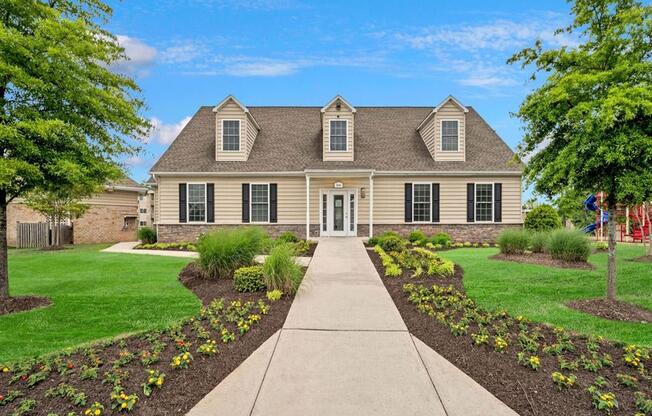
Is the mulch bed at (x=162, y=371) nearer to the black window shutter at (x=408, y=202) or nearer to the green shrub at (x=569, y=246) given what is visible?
the green shrub at (x=569, y=246)

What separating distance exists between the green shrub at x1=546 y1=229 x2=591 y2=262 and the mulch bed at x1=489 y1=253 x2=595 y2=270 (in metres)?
0.16

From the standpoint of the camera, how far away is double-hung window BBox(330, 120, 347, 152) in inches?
669

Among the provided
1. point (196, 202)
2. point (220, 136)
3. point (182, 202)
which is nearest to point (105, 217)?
point (182, 202)

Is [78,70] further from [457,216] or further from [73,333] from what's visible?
[457,216]

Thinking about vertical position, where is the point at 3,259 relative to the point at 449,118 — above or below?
below

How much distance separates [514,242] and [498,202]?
18.2 feet

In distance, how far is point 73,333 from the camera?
16.9 ft

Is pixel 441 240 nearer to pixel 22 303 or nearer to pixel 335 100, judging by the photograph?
pixel 335 100

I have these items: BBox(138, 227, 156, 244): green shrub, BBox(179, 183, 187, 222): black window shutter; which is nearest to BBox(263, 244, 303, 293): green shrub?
BBox(179, 183, 187, 222): black window shutter

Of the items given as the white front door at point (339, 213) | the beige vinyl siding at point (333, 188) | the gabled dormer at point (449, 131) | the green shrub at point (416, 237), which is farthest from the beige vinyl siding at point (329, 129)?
the green shrub at point (416, 237)

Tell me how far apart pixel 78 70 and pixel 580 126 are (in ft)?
28.7

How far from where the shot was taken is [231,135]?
16.8 meters

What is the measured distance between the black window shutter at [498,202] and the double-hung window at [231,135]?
477 inches

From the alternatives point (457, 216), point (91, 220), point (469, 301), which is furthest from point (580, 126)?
point (91, 220)
